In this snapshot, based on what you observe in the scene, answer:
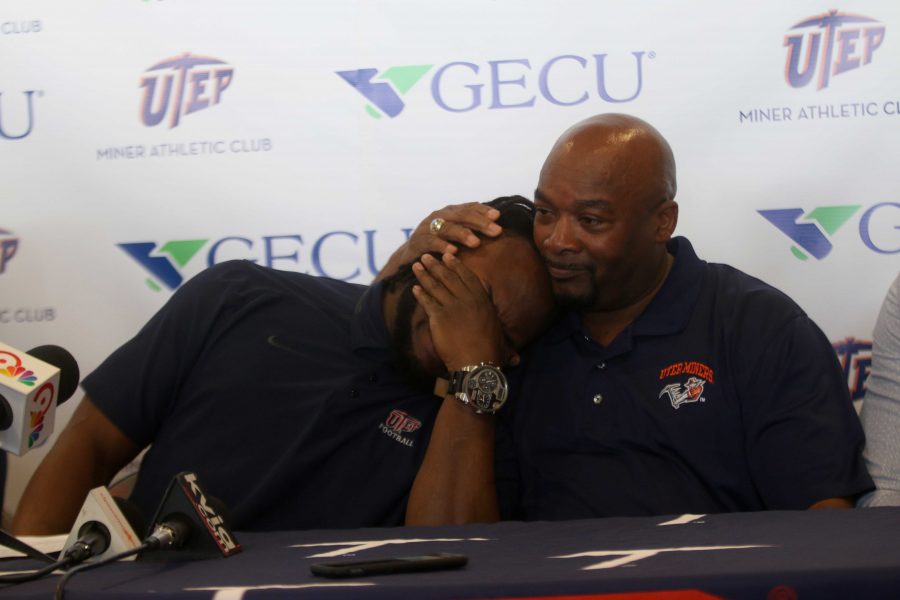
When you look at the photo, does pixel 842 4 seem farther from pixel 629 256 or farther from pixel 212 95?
pixel 212 95

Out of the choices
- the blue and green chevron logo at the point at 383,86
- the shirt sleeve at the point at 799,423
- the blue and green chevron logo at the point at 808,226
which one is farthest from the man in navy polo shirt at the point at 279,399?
the blue and green chevron logo at the point at 808,226

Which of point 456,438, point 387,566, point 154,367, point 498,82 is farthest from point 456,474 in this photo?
point 498,82

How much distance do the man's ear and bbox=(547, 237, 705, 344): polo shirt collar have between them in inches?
2.0

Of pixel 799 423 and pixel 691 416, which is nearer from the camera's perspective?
pixel 799 423

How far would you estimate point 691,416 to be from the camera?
1750 millimetres

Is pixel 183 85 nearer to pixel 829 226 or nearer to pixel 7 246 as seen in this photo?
pixel 7 246

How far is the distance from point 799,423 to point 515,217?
2.28 ft

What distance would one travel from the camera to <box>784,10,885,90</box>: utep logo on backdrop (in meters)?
2.41

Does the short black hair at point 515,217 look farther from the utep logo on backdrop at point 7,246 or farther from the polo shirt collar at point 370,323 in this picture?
the utep logo on backdrop at point 7,246

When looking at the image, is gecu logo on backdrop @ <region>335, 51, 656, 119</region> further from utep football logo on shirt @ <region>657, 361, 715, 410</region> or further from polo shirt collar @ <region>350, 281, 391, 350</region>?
utep football logo on shirt @ <region>657, 361, 715, 410</region>

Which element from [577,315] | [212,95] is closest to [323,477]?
[577,315]

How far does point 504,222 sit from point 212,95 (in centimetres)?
103

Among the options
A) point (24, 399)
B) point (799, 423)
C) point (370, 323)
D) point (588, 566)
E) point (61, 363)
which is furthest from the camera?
point (370, 323)

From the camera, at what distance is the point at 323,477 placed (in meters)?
1.82
